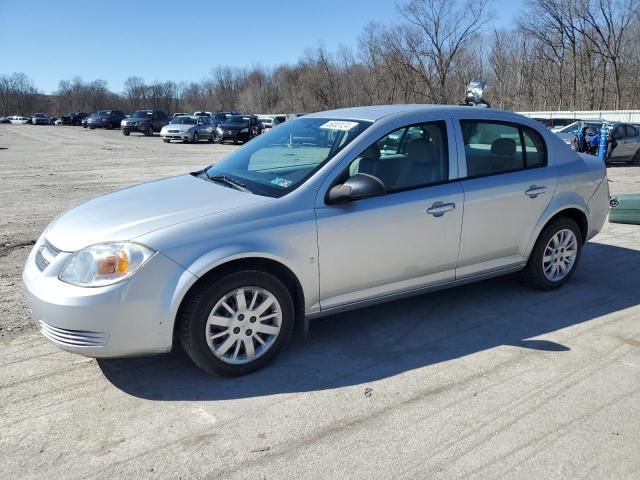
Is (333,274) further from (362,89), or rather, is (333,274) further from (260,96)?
(260,96)

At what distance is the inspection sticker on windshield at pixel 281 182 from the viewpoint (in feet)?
12.5

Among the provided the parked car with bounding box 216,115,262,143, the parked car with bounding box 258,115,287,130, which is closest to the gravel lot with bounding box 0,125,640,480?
the parked car with bounding box 216,115,262,143

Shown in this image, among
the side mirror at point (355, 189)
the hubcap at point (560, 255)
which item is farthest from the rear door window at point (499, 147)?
the side mirror at point (355, 189)

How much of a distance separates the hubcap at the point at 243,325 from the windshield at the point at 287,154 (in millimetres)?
722

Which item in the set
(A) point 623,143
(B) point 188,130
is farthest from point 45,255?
(B) point 188,130

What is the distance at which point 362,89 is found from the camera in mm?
67688

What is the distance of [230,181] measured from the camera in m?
4.16

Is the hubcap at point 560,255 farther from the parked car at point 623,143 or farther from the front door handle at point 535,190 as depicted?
the parked car at point 623,143

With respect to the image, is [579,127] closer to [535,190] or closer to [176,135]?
[535,190]

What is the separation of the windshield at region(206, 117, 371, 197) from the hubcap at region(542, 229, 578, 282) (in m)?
2.23

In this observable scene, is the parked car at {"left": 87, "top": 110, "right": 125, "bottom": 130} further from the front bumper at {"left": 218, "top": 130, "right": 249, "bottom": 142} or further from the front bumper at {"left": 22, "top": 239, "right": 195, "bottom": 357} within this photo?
the front bumper at {"left": 22, "top": 239, "right": 195, "bottom": 357}

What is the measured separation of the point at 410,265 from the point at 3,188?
449 inches

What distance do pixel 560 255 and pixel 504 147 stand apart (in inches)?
48.7

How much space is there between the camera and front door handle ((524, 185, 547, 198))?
4.71 m
